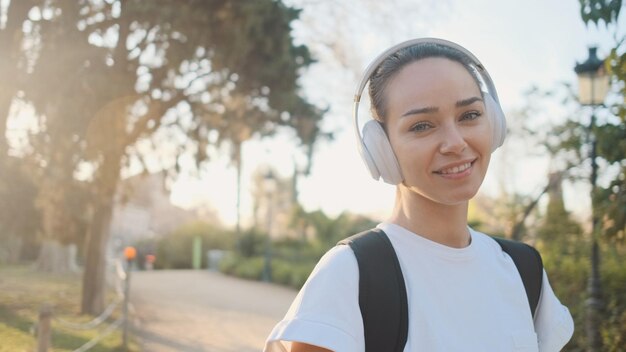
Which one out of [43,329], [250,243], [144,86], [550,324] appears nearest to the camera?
[550,324]

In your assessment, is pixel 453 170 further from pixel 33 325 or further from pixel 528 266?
pixel 33 325

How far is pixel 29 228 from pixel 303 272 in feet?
27.6

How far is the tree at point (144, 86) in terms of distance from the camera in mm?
10352

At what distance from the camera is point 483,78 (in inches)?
63.9

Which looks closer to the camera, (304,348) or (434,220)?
(304,348)

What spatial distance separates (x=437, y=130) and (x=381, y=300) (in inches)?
15.3

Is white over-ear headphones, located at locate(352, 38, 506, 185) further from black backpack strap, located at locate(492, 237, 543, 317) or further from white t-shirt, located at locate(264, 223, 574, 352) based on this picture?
black backpack strap, located at locate(492, 237, 543, 317)

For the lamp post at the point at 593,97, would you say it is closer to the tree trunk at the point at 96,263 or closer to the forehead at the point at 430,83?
the forehead at the point at 430,83

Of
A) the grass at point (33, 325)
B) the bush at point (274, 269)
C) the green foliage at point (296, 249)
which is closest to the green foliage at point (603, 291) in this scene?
the grass at point (33, 325)

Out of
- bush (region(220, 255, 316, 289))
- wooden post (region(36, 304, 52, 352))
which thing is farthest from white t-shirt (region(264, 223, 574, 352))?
bush (region(220, 255, 316, 289))

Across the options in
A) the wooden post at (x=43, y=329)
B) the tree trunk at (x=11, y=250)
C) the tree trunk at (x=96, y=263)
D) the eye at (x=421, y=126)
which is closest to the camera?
the eye at (x=421, y=126)

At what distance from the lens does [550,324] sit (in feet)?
5.22

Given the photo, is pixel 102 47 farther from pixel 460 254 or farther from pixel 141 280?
pixel 141 280

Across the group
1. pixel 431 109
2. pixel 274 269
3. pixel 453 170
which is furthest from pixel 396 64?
pixel 274 269
